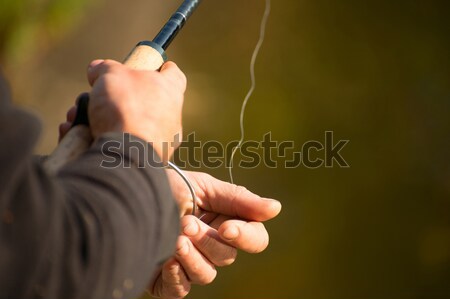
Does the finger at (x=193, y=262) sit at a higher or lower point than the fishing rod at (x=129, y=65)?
lower

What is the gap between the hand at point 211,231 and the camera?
3.38ft

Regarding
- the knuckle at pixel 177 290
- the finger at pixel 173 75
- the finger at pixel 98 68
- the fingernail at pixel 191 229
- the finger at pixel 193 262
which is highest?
the finger at pixel 173 75

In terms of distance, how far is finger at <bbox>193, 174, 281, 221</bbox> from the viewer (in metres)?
1.08

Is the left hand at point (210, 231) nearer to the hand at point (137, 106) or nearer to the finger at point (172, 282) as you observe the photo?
the finger at point (172, 282)

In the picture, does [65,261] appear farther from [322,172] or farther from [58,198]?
[322,172]

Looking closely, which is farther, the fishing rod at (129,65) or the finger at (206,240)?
the finger at (206,240)

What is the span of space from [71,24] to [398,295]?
5.43ft

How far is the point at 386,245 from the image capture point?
200cm

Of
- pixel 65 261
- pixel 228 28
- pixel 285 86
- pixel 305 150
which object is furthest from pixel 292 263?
pixel 65 261

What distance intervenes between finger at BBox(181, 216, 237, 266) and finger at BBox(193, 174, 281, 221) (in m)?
0.07

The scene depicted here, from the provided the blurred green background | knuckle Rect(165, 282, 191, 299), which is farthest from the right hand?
the blurred green background

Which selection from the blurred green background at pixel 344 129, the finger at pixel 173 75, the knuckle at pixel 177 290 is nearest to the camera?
the finger at pixel 173 75

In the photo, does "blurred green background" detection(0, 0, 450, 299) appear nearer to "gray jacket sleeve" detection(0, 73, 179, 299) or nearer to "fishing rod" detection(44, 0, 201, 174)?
"fishing rod" detection(44, 0, 201, 174)

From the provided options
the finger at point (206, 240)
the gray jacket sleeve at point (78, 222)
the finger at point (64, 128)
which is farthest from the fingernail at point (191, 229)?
the gray jacket sleeve at point (78, 222)
